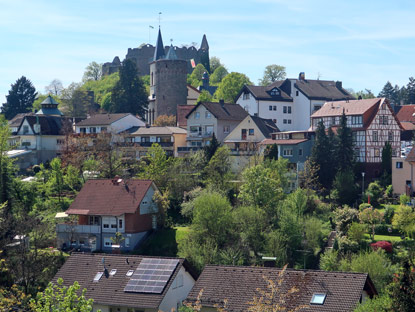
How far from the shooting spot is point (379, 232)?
50.4 m

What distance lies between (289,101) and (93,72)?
3743 inches

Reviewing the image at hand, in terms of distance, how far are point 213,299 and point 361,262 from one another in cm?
1034

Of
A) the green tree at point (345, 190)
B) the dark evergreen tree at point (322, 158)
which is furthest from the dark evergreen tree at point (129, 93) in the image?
the green tree at point (345, 190)

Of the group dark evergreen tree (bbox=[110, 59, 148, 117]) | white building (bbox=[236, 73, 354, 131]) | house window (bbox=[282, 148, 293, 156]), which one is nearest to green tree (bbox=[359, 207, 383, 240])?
house window (bbox=[282, 148, 293, 156])

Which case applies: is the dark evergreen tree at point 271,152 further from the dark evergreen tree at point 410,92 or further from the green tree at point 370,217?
the dark evergreen tree at point 410,92

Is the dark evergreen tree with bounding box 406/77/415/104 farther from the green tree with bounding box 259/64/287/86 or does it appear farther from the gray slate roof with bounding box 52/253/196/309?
the gray slate roof with bounding box 52/253/196/309

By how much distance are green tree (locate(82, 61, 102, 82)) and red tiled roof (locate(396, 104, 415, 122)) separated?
95680 millimetres

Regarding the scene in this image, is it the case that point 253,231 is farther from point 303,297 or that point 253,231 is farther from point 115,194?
point 303,297

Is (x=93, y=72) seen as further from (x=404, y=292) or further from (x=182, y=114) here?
(x=404, y=292)

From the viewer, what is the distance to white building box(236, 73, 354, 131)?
8388cm

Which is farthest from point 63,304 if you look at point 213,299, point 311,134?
point 311,134

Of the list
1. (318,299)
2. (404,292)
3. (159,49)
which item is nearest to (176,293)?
(318,299)

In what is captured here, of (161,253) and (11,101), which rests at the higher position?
(11,101)

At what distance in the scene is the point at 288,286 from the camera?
33188 millimetres
